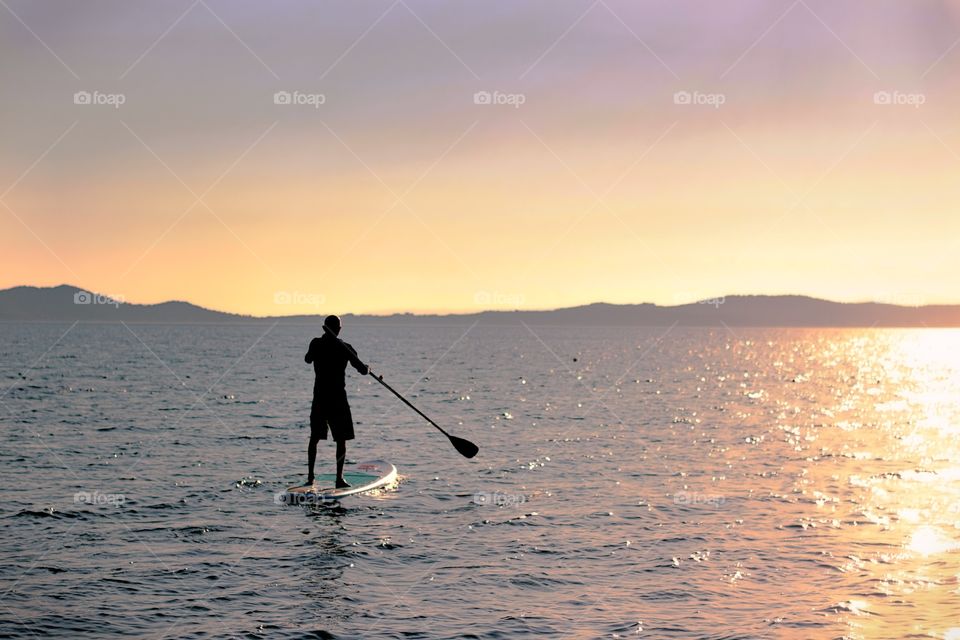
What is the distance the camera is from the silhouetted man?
718 inches

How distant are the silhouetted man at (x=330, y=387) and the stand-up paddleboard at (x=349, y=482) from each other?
0.73 meters

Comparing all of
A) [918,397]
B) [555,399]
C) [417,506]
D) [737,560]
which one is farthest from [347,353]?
[918,397]

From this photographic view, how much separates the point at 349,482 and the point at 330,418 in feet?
7.47

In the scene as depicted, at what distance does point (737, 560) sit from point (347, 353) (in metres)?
8.87

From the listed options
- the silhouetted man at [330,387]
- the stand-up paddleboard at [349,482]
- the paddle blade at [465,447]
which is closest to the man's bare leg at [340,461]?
the silhouetted man at [330,387]

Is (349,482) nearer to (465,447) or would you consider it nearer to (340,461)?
(340,461)

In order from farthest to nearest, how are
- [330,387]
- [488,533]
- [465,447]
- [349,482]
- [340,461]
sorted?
[465,447] < [349,482] < [340,461] < [330,387] < [488,533]

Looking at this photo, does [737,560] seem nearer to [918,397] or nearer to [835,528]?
[835,528]

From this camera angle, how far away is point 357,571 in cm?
1339

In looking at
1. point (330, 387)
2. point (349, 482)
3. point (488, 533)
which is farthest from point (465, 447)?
point (488, 533)

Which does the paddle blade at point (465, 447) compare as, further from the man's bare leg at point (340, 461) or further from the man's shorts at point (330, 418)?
the man's shorts at point (330, 418)

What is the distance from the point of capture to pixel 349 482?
20.1 meters

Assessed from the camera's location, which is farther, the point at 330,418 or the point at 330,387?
the point at 330,418

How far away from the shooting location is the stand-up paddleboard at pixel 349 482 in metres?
18.6
